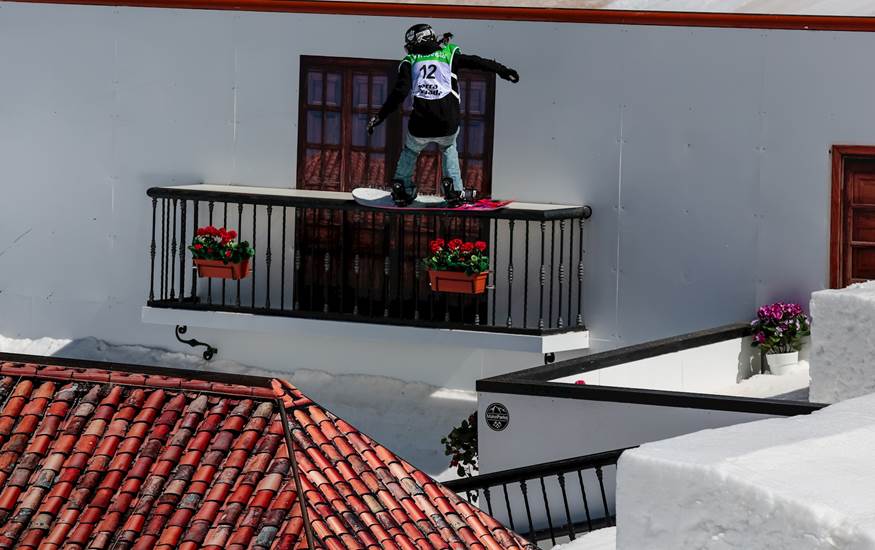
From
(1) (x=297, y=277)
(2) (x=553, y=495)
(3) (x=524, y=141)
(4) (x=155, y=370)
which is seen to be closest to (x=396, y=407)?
(1) (x=297, y=277)

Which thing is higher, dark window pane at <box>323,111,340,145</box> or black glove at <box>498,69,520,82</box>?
black glove at <box>498,69,520,82</box>

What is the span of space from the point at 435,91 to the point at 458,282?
193 centimetres

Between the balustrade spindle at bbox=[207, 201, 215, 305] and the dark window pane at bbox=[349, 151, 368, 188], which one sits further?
the dark window pane at bbox=[349, 151, 368, 188]

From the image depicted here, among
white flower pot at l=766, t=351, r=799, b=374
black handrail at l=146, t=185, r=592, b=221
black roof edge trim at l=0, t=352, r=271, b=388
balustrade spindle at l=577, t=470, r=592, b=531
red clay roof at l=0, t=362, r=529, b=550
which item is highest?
black handrail at l=146, t=185, r=592, b=221

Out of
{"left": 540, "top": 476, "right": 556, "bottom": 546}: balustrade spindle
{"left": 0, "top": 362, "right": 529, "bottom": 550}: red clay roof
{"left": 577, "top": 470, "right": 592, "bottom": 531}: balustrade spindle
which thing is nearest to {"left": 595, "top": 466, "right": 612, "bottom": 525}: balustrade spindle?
{"left": 577, "top": 470, "right": 592, "bottom": 531}: balustrade spindle

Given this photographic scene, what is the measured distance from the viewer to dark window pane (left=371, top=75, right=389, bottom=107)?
18.3m

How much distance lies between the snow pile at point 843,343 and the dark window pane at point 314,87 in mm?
8491

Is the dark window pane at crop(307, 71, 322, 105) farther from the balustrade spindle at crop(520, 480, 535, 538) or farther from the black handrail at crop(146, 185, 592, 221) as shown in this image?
the balustrade spindle at crop(520, 480, 535, 538)

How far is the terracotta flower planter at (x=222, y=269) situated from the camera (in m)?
18.3

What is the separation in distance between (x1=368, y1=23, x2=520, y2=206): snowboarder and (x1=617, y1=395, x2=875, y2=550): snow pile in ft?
35.0

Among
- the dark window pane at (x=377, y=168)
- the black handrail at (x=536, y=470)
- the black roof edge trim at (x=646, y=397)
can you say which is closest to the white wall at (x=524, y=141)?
the dark window pane at (x=377, y=168)

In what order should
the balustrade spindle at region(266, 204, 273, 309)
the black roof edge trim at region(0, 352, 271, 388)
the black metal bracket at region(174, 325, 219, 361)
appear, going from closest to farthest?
the black roof edge trim at region(0, 352, 271, 388)
the balustrade spindle at region(266, 204, 273, 309)
the black metal bracket at region(174, 325, 219, 361)

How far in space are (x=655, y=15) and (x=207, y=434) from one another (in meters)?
8.93

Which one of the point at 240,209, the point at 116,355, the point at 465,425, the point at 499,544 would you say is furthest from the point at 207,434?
the point at 116,355
